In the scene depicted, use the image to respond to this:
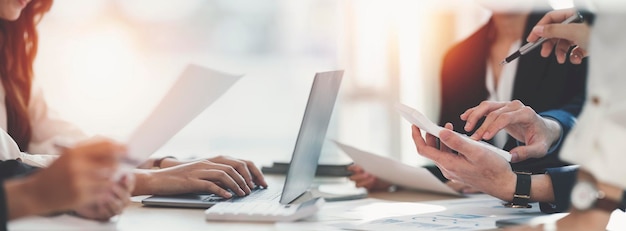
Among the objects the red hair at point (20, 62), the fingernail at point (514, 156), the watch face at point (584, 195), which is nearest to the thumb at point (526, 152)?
the fingernail at point (514, 156)

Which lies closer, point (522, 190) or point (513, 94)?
point (522, 190)

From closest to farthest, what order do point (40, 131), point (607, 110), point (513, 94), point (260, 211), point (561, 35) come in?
1. point (607, 110)
2. point (260, 211)
3. point (561, 35)
4. point (40, 131)
5. point (513, 94)

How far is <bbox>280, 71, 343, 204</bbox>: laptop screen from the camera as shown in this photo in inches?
44.7

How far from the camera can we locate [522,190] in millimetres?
1275

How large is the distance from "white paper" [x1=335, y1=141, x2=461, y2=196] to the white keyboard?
1.16ft

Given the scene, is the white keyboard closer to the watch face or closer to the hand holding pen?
the watch face

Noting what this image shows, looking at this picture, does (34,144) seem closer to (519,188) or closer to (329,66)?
(519,188)

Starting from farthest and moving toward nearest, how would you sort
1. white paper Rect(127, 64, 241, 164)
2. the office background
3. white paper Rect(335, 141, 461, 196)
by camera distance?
the office background, white paper Rect(335, 141, 461, 196), white paper Rect(127, 64, 241, 164)

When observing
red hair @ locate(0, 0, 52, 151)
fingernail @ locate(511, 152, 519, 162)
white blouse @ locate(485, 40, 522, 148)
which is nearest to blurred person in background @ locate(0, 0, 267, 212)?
red hair @ locate(0, 0, 52, 151)

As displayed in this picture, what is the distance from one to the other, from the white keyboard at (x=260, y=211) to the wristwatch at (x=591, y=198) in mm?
395

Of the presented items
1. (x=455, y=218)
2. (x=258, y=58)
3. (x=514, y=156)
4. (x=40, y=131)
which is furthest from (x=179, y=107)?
(x=258, y=58)

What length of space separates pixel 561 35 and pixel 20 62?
1.27 meters

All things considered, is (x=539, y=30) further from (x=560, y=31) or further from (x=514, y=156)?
(x=514, y=156)

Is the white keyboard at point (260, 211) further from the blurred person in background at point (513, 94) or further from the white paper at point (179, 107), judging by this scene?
the blurred person in background at point (513, 94)
